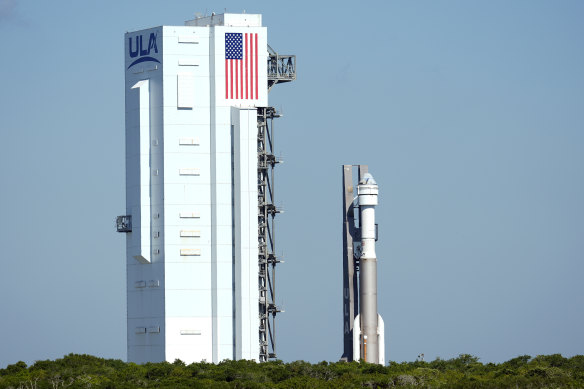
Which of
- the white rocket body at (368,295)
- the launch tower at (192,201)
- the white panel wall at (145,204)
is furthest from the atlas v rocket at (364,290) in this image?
the white panel wall at (145,204)

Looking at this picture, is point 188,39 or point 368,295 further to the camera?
point 188,39

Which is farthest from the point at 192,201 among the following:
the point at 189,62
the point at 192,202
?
the point at 189,62

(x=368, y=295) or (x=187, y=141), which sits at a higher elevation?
(x=187, y=141)

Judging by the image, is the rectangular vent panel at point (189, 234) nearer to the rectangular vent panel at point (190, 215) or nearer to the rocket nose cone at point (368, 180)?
the rectangular vent panel at point (190, 215)

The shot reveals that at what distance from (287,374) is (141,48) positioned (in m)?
23.9

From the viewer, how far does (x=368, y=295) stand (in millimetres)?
107062

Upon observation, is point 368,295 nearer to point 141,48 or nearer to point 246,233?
point 246,233

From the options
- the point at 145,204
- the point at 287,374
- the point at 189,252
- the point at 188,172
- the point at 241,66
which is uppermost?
the point at 241,66

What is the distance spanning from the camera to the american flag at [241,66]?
108056mm

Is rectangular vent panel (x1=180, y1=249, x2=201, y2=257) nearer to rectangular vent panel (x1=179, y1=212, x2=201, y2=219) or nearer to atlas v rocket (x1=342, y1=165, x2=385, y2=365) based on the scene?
rectangular vent panel (x1=179, y1=212, x2=201, y2=219)

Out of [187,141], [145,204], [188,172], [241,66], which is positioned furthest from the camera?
[241,66]

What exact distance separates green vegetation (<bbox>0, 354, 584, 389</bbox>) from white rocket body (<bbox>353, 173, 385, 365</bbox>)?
1723 millimetres

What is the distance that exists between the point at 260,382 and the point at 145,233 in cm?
1673

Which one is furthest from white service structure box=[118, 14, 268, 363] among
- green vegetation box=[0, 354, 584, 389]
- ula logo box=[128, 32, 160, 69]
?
green vegetation box=[0, 354, 584, 389]
